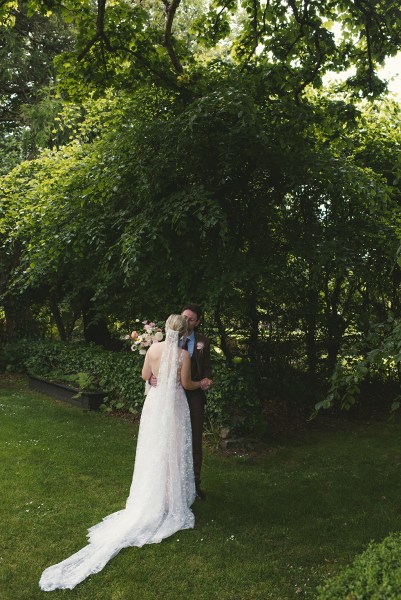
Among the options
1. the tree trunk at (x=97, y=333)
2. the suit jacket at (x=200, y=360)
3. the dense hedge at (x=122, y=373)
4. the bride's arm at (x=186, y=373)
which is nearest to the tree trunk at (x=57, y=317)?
the dense hedge at (x=122, y=373)

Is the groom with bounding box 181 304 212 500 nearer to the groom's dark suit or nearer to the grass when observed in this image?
the groom's dark suit

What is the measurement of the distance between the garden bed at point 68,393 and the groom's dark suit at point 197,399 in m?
4.88

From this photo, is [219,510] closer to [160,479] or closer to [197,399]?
[160,479]

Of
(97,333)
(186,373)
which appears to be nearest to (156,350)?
(186,373)

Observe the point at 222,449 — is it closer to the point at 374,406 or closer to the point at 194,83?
the point at 374,406

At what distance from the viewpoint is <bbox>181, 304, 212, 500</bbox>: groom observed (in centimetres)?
578

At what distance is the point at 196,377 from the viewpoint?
5.89 meters

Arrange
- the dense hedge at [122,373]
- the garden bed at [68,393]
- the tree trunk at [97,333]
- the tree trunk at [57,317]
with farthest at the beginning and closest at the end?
the tree trunk at [57,317] → the tree trunk at [97,333] → the garden bed at [68,393] → the dense hedge at [122,373]

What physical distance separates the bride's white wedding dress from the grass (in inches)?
6.6

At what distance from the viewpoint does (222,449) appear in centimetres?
769

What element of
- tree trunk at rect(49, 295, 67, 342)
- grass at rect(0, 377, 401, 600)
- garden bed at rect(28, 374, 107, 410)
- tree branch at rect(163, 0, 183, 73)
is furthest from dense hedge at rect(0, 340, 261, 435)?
tree branch at rect(163, 0, 183, 73)

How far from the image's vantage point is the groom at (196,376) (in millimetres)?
5777

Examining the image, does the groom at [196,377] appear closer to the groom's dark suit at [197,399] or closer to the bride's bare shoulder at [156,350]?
the groom's dark suit at [197,399]

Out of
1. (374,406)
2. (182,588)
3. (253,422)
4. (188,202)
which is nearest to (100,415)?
(253,422)
